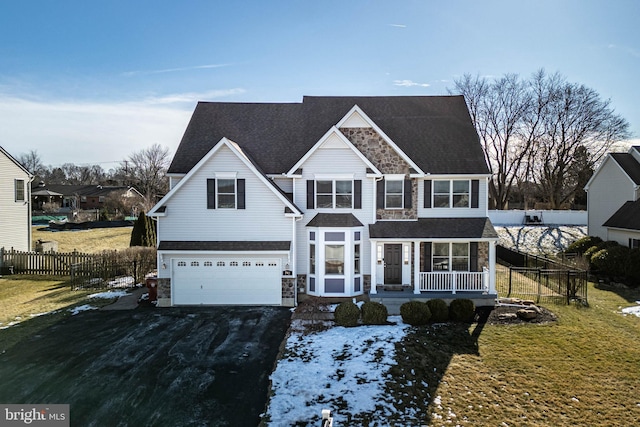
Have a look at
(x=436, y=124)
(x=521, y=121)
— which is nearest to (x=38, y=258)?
(x=436, y=124)

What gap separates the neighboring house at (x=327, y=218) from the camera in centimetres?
1641

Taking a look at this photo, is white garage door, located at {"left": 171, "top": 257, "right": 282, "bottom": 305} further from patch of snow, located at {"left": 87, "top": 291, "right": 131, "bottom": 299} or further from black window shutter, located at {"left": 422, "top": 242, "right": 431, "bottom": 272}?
black window shutter, located at {"left": 422, "top": 242, "right": 431, "bottom": 272}

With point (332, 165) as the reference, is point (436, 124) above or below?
above

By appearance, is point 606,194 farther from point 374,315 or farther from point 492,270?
point 374,315

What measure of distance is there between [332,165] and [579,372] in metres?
11.8

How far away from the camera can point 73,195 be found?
69.9m

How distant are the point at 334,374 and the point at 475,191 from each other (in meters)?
11.9

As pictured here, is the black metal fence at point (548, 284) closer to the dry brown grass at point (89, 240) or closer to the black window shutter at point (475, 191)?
the black window shutter at point (475, 191)

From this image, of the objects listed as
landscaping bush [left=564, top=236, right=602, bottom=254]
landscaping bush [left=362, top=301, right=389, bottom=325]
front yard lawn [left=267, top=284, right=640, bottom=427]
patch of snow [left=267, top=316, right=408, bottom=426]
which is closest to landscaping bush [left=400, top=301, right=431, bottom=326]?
front yard lawn [left=267, top=284, right=640, bottom=427]

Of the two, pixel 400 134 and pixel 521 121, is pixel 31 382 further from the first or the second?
pixel 521 121

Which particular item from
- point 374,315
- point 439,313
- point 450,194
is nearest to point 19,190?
point 374,315

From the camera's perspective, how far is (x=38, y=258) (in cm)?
2292

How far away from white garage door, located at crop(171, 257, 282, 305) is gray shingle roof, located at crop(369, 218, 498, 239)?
496 cm

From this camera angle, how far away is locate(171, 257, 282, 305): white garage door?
16.4 meters
